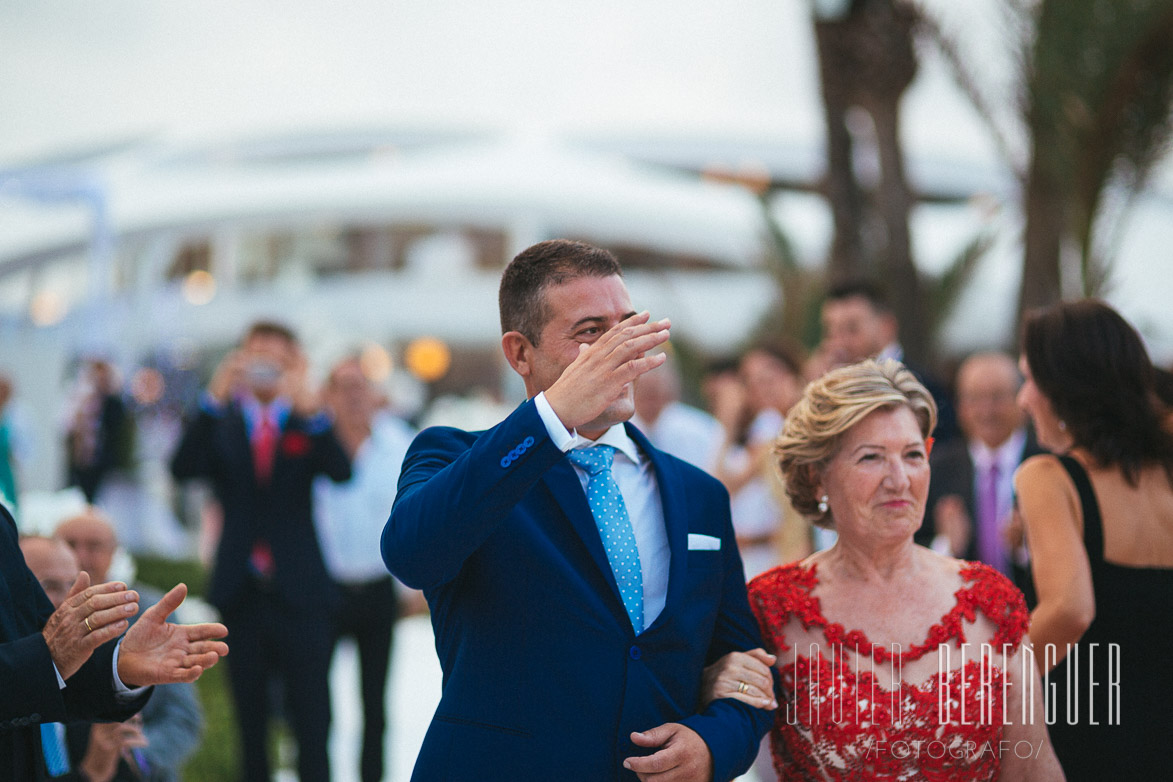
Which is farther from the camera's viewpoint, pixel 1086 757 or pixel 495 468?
pixel 1086 757

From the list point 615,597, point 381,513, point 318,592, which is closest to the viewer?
point 615,597

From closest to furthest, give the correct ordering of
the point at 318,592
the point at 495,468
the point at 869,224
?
the point at 495,468 < the point at 318,592 < the point at 869,224

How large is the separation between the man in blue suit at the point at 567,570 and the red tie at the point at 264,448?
122 inches

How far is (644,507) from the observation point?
248 centimetres

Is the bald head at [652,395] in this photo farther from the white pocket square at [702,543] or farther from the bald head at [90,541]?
the white pocket square at [702,543]

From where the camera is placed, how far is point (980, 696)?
8.56ft

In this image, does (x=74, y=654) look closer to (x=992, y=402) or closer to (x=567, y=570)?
(x=567, y=570)

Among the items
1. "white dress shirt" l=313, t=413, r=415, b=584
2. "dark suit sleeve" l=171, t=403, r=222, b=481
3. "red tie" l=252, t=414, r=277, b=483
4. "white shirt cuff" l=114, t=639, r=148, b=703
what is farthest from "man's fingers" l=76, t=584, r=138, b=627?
"white dress shirt" l=313, t=413, r=415, b=584

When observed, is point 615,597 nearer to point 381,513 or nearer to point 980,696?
point 980,696

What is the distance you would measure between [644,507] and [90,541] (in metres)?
2.47

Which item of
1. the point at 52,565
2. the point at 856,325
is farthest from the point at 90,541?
the point at 856,325

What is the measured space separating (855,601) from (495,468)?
1.17 m

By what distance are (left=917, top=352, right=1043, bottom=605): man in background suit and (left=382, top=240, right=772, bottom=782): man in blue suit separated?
2.62 m

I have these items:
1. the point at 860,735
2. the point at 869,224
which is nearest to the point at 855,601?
the point at 860,735
